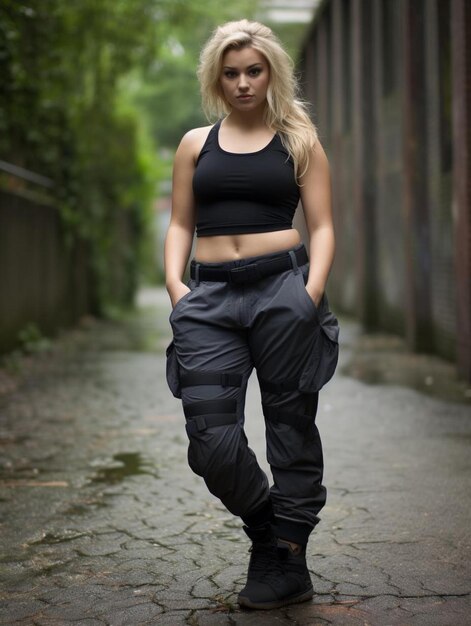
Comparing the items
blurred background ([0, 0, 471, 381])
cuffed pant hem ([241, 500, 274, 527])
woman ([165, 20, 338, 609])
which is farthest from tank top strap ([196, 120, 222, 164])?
blurred background ([0, 0, 471, 381])

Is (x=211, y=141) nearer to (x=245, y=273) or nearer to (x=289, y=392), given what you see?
(x=245, y=273)

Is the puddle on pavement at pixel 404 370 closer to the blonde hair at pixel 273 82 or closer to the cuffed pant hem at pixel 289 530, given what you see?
the cuffed pant hem at pixel 289 530

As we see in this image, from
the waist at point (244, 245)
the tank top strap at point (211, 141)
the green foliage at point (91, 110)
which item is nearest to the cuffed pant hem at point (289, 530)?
the waist at point (244, 245)

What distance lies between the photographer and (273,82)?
3.88 metres

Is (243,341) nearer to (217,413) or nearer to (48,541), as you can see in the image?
(217,413)

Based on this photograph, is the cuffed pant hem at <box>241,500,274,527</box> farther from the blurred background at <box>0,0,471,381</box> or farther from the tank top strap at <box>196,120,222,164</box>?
the blurred background at <box>0,0,471,381</box>

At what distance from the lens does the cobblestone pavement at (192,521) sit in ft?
12.6

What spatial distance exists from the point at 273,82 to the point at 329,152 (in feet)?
66.7

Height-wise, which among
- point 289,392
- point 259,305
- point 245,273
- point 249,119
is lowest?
point 289,392

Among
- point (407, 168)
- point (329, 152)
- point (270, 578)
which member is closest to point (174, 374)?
point (270, 578)

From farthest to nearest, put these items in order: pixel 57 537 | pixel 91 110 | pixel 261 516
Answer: pixel 91 110 → pixel 57 537 → pixel 261 516

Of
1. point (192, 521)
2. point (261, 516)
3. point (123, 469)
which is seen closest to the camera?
point (261, 516)

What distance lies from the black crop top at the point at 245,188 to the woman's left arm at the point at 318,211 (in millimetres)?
62

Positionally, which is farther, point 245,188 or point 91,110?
point 91,110
